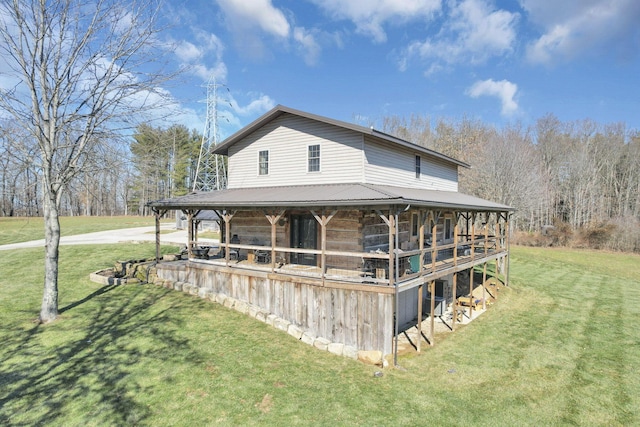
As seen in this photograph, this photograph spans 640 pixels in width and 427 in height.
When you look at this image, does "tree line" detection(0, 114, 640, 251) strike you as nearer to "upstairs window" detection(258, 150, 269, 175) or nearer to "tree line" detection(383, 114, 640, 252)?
"tree line" detection(383, 114, 640, 252)

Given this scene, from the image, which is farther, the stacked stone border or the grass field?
the stacked stone border

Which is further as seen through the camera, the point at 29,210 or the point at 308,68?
the point at 308,68

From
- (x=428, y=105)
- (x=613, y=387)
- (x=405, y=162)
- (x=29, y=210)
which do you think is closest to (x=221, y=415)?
(x=613, y=387)

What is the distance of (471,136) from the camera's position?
149 feet

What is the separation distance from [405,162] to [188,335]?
11850 millimetres

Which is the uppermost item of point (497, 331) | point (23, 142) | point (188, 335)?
point (23, 142)

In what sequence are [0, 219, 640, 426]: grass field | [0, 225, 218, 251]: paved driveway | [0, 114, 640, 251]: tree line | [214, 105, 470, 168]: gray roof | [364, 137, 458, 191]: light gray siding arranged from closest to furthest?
1. [0, 219, 640, 426]: grass field
2. [214, 105, 470, 168]: gray roof
3. [364, 137, 458, 191]: light gray siding
4. [0, 225, 218, 251]: paved driveway
5. [0, 114, 640, 251]: tree line

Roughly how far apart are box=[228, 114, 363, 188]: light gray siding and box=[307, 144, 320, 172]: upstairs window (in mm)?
180

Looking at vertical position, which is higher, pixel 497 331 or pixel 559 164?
pixel 559 164

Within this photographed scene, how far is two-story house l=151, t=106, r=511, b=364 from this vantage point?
9.94m

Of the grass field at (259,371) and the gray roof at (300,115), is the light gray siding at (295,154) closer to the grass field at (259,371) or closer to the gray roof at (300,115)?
the gray roof at (300,115)

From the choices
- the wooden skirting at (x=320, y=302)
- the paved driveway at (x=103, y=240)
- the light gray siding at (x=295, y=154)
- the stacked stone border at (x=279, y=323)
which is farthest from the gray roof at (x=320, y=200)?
the paved driveway at (x=103, y=240)

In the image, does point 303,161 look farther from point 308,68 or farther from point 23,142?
point 308,68

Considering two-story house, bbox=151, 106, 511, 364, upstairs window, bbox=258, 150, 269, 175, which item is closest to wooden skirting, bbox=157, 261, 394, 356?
two-story house, bbox=151, 106, 511, 364
